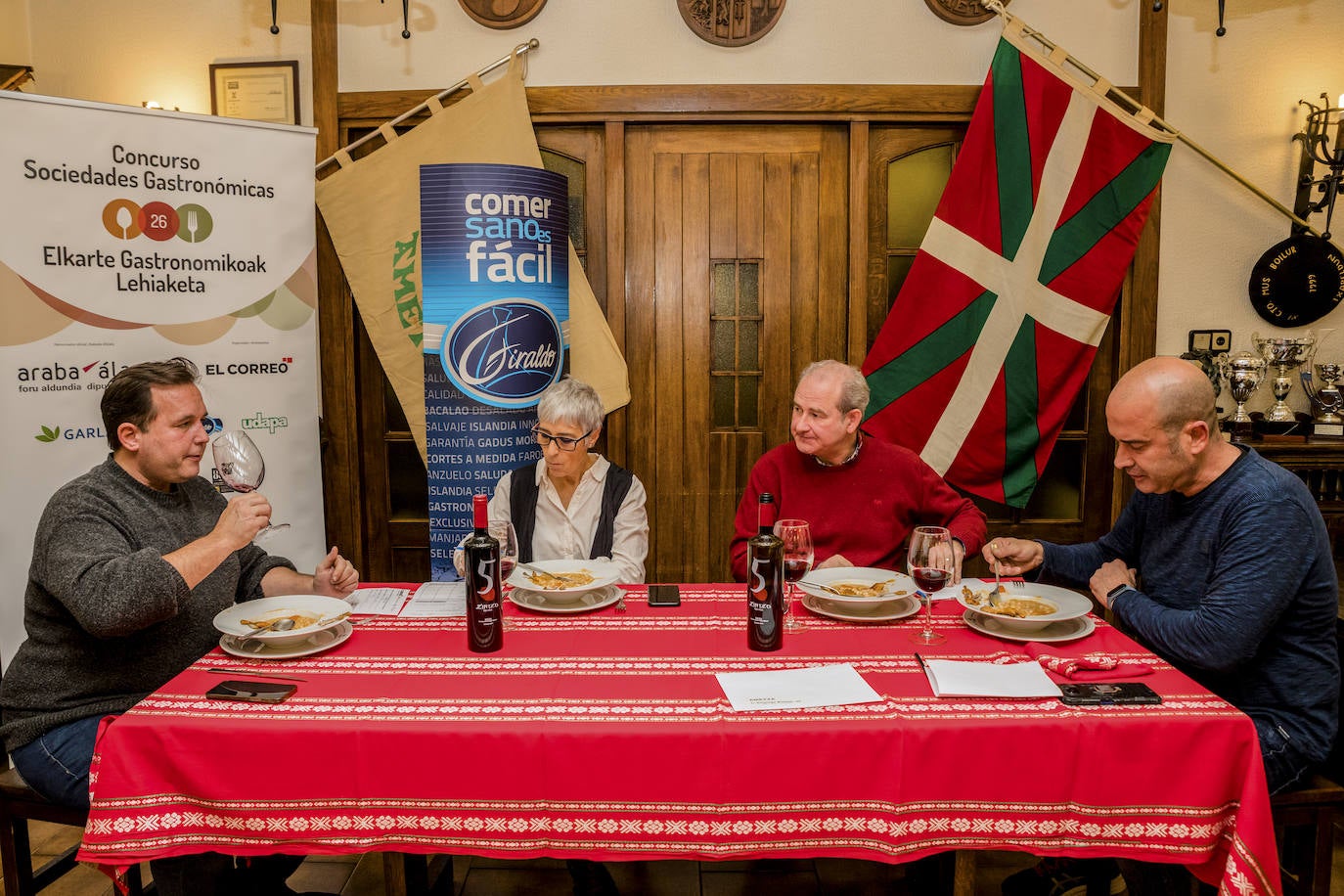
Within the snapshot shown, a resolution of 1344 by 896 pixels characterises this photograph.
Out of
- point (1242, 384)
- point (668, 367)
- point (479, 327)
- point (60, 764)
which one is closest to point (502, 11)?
point (479, 327)

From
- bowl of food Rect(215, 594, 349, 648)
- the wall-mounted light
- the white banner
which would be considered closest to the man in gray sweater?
bowl of food Rect(215, 594, 349, 648)

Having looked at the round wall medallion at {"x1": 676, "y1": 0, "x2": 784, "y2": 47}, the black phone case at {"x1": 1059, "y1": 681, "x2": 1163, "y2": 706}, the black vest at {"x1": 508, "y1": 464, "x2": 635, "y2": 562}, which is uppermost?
the round wall medallion at {"x1": 676, "y1": 0, "x2": 784, "y2": 47}

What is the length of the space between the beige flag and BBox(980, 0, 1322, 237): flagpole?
73.7 inches

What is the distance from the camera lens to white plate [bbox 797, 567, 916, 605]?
69.2 inches

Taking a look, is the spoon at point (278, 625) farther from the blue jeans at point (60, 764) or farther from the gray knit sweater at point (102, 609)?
the blue jeans at point (60, 764)

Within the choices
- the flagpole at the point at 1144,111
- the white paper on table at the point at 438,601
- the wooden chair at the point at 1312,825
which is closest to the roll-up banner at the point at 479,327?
the white paper on table at the point at 438,601

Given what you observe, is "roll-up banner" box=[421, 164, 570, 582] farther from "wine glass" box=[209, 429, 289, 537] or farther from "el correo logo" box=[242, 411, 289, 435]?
"wine glass" box=[209, 429, 289, 537]

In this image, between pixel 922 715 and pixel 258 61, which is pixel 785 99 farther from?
pixel 922 715

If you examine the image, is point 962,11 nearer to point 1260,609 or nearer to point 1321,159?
point 1321,159

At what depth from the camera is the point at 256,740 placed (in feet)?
4.26

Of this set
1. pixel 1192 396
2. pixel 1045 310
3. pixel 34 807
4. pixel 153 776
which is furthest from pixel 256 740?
pixel 1045 310

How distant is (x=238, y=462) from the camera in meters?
1.74

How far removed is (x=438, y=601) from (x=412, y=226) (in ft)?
6.35

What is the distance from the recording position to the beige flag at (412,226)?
3277mm
